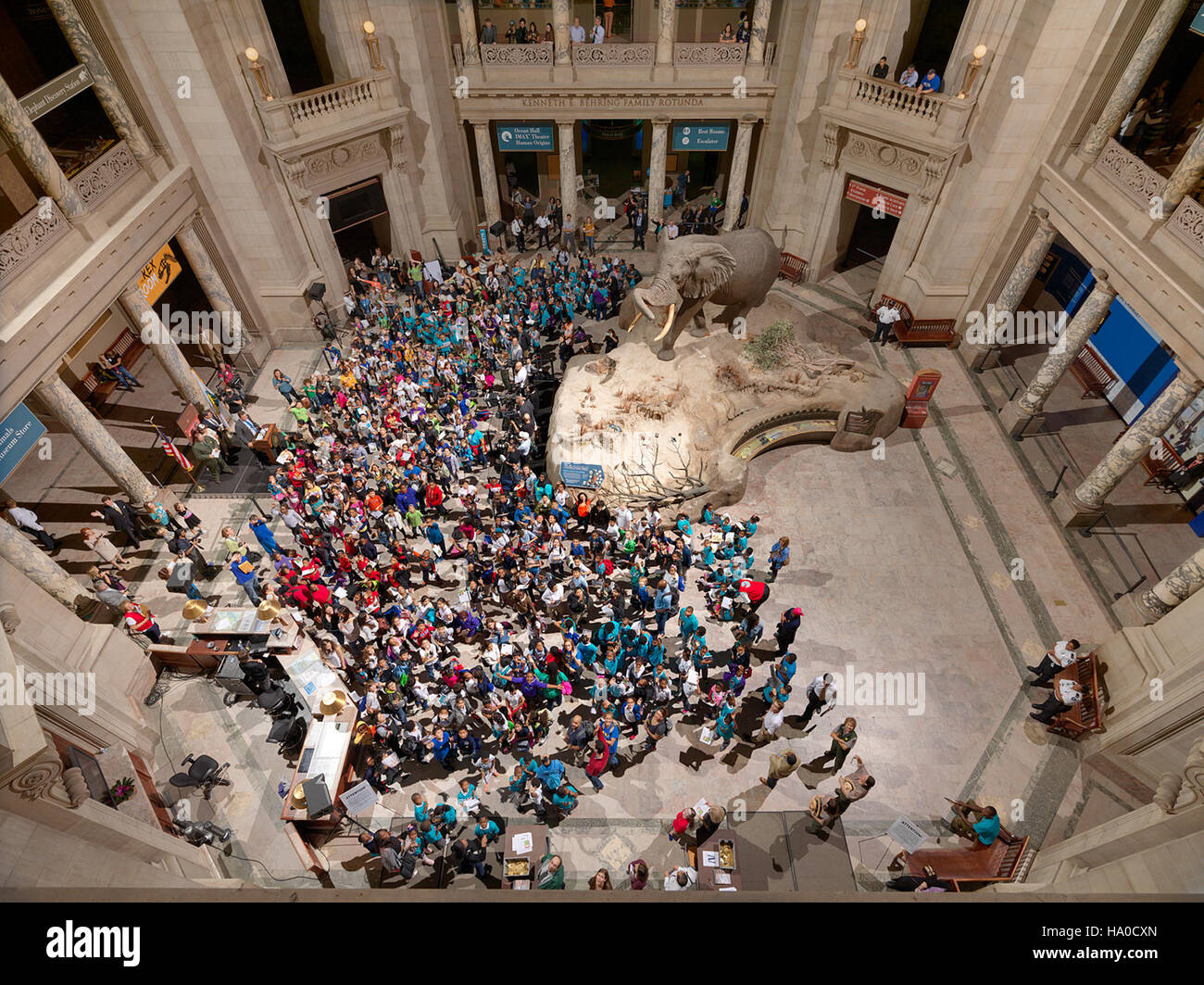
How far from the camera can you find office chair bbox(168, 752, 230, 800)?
11.9 meters

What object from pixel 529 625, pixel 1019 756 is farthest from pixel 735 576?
pixel 1019 756

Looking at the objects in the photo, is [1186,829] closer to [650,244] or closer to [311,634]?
[311,634]

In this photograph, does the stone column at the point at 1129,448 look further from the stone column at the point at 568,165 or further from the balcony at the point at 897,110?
the stone column at the point at 568,165

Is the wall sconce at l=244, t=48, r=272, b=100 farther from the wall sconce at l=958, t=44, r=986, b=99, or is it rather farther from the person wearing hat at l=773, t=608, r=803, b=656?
the person wearing hat at l=773, t=608, r=803, b=656

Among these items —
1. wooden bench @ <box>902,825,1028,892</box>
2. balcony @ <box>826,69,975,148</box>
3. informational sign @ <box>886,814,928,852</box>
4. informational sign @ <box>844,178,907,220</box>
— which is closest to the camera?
informational sign @ <box>886,814,928,852</box>

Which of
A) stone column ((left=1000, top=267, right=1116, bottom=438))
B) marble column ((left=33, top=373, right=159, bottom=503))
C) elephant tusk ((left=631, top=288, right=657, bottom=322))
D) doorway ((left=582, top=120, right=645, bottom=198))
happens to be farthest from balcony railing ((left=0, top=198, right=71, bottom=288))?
stone column ((left=1000, top=267, right=1116, bottom=438))

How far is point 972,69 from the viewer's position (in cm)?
1742

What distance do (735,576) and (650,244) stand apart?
1667 centimetres

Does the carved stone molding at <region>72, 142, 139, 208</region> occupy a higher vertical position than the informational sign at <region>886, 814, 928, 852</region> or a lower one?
higher

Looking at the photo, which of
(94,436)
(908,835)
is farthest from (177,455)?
(908,835)

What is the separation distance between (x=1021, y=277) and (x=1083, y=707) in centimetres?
1224

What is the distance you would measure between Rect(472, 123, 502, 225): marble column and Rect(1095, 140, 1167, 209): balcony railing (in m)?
18.4

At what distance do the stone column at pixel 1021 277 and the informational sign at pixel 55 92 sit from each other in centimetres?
2346

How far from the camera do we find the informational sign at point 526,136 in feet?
77.9
